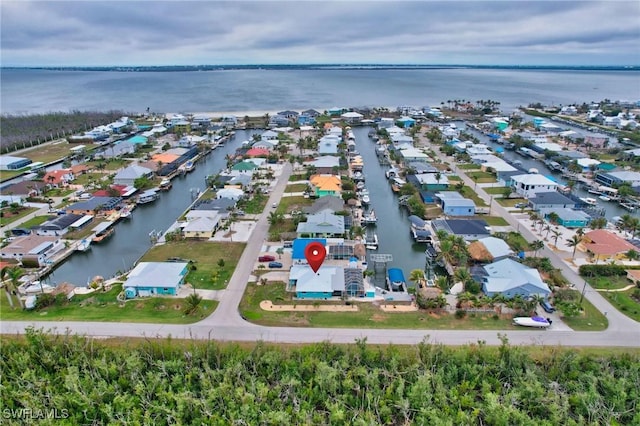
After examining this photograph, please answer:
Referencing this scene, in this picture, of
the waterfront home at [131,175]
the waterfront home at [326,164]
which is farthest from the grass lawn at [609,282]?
the waterfront home at [131,175]

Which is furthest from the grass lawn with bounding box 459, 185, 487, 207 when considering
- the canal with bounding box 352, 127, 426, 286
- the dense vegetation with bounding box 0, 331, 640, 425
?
the dense vegetation with bounding box 0, 331, 640, 425

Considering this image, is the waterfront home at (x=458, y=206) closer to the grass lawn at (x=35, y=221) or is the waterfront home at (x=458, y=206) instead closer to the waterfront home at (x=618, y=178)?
the waterfront home at (x=618, y=178)

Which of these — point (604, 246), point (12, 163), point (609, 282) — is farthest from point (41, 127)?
point (609, 282)

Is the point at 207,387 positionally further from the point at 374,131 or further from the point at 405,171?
the point at 374,131

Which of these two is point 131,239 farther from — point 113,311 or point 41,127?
point 41,127

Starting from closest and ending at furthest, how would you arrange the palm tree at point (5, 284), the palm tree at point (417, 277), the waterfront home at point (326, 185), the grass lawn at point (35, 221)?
the palm tree at point (5, 284), the palm tree at point (417, 277), the grass lawn at point (35, 221), the waterfront home at point (326, 185)

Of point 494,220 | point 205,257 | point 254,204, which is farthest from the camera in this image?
point 254,204
